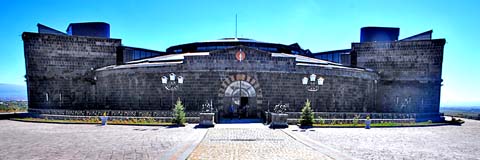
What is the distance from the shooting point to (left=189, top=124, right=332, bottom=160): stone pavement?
9.20m

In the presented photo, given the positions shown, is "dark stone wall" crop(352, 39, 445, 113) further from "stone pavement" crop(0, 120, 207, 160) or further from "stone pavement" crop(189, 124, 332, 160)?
"stone pavement" crop(0, 120, 207, 160)

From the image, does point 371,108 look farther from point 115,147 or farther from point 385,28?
point 115,147

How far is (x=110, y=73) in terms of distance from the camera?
2691 centimetres

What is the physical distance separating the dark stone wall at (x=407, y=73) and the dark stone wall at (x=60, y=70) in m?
34.8

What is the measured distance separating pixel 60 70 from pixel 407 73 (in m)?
42.3

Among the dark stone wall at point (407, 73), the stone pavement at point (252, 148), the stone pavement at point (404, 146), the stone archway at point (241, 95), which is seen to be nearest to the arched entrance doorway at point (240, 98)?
the stone archway at point (241, 95)

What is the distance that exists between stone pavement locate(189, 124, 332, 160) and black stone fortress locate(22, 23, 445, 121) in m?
7.52

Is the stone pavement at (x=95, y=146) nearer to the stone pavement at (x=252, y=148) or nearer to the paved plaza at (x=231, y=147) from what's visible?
the paved plaza at (x=231, y=147)

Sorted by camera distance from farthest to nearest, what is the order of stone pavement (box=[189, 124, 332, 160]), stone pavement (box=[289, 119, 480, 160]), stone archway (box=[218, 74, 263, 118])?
stone archway (box=[218, 74, 263, 118]), stone pavement (box=[289, 119, 480, 160]), stone pavement (box=[189, 124, 332, 160])

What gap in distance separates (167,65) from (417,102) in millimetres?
29466

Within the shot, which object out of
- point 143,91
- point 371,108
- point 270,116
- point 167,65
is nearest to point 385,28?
point 371,108

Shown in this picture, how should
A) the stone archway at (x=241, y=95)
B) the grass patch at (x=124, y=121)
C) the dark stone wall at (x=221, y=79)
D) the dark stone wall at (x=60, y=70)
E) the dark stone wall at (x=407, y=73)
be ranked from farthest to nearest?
the dark stone wall at (x=407, y=73)
the dark stone wall at (x=60, y=70)
the dark stone wall at (x=221, y=79)
the stone archway at (x=241, y=95)
the grass patch at (x=124, y=121)

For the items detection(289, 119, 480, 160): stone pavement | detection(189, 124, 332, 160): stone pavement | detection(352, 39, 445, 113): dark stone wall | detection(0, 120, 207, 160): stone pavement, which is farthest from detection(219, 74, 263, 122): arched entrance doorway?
detection(352, 39, 445, 113): dark stone wall

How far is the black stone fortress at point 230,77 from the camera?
23453mm
